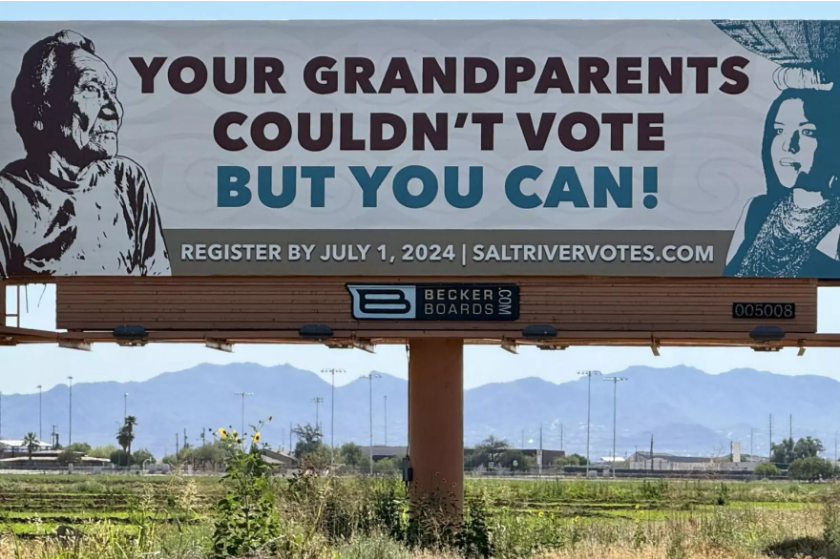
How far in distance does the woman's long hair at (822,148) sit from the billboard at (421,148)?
4 cm

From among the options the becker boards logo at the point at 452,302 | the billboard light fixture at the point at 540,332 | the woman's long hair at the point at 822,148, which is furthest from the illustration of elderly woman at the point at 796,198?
the becker boards logo at the point at 452,302

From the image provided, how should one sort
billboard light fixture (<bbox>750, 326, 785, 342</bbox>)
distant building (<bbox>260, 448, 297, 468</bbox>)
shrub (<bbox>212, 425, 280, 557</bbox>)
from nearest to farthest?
shrub (<bbox>212, 425, 280, 557</bbox>) → distant building (<bbox>260, 448, 297, 468</bbox>) → billboard light fixture (<bbox>750, 326, 785, 342</bbox>)

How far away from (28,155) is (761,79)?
14747 mm

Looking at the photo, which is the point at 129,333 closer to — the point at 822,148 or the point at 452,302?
the point at 452,302

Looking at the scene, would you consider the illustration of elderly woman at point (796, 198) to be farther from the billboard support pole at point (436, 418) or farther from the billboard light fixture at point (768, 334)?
the billboard support pole at point (436, 418)

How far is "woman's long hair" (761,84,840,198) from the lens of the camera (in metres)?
27.2

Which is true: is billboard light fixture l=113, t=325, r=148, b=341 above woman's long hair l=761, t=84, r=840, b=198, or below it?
below

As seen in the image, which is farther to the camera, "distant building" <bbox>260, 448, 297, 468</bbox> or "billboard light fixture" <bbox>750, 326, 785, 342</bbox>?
"billboard light fixture" <bbox>750, 326, 785, 342</bbox>

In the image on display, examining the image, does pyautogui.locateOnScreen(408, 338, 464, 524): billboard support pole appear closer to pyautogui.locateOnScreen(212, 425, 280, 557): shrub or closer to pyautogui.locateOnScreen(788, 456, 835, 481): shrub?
pyautogui.locateOnScreen(212, 425, 280, 557): shrub

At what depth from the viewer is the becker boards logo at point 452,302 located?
27062 millimetres

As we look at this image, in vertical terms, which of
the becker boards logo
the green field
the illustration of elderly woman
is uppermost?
the illustration of elderly woman

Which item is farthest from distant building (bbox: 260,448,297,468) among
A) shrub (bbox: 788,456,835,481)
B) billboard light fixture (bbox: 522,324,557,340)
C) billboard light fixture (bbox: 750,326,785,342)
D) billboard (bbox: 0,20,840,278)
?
shrub (bbox: 788,456,835,481)

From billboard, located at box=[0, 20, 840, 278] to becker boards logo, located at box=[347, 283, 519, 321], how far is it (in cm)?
37

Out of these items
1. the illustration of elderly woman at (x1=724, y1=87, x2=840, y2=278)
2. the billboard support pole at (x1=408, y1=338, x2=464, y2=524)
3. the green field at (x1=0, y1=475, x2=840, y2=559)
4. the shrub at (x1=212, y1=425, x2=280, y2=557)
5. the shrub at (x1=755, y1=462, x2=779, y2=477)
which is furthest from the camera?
the shrub at (x1=755, y1=462, x2=779, y2=477)
